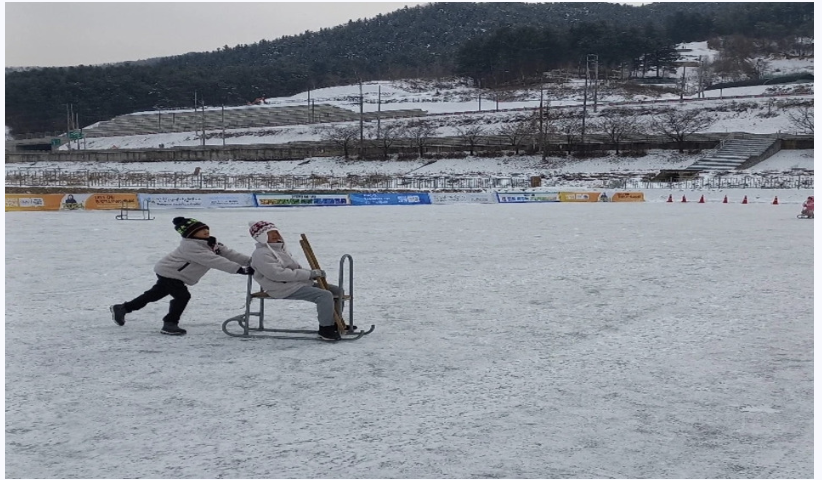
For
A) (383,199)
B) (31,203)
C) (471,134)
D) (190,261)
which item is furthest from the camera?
(471,134)

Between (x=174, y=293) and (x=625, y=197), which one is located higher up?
(x=625, y=197)

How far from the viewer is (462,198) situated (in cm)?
3988

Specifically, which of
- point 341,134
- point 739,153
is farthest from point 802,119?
point 341,134

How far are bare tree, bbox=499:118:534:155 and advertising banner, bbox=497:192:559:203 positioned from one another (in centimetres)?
2753

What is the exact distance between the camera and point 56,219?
26.9 m

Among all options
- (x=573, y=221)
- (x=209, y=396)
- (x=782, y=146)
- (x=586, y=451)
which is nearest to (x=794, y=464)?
(x=586, y=451)

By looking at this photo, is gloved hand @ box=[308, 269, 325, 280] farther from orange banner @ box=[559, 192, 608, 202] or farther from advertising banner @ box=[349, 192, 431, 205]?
orange banner @ box=[559, 192, 608, 202]

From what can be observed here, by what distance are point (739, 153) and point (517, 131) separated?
24.2 m

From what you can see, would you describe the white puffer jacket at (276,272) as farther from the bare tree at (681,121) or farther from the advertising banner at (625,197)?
the bare tree at (681,121)

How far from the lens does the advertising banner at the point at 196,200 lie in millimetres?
34281

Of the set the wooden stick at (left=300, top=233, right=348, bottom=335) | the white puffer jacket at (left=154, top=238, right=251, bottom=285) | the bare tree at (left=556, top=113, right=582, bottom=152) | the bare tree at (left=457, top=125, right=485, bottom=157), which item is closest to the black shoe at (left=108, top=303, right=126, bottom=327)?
the white puffer jacket at (left=154, top=238, right=251, bottom=285)

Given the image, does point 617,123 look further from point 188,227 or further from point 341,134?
point 188,227

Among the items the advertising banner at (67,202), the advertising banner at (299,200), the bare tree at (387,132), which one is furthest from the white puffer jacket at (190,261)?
the bare tree at (387,132)

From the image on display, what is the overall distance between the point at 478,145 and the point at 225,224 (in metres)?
47.5
